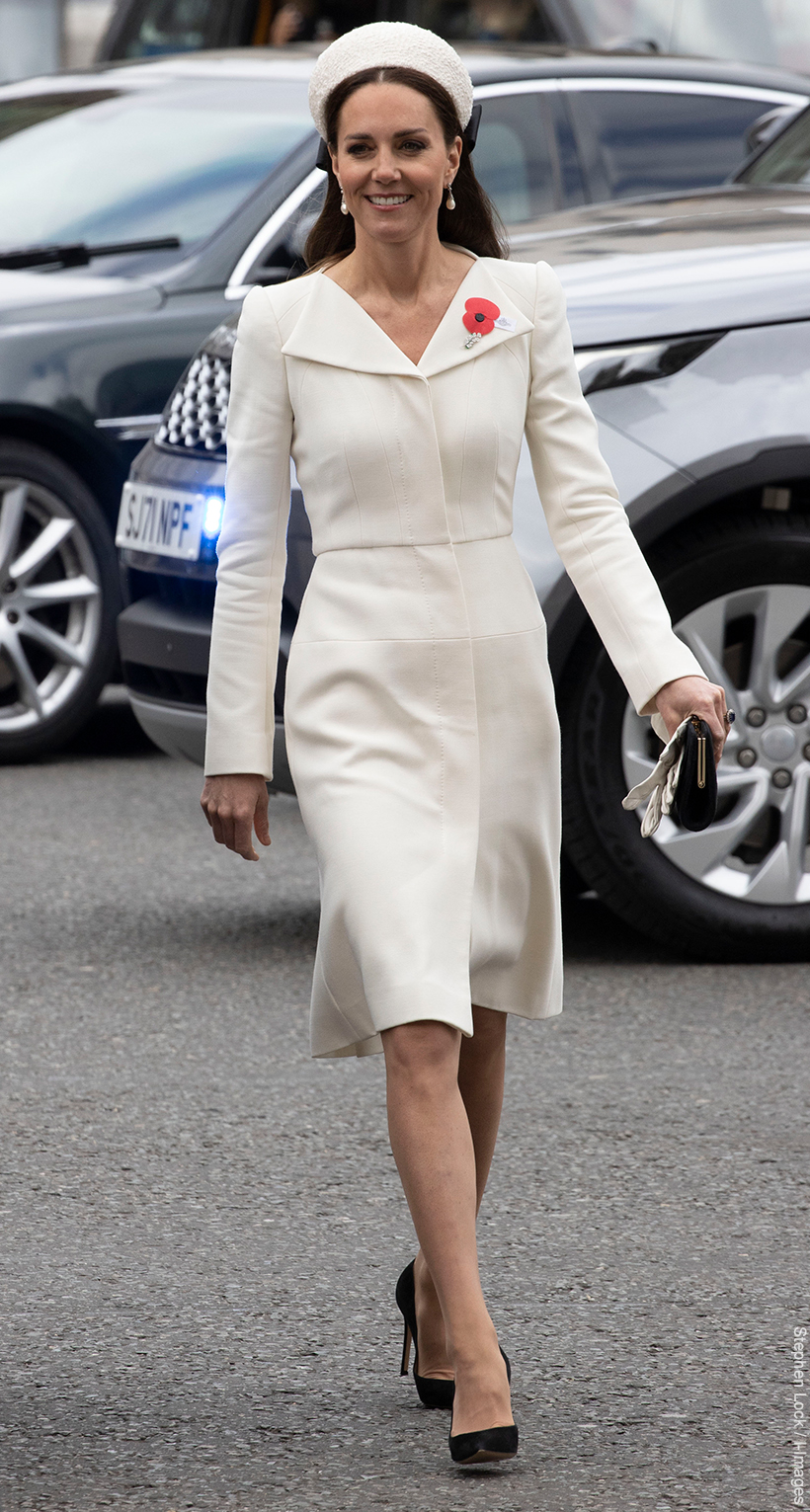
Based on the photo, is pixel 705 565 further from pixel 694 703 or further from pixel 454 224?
pixel 694 703

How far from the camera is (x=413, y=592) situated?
3.18m

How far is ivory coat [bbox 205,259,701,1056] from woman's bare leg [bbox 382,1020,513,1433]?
0.37 feet

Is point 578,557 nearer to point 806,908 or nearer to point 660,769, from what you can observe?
point 660,769

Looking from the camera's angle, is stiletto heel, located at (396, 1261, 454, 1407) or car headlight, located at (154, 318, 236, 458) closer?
stiletto heel, located at (396, 1261, 454, 1407)

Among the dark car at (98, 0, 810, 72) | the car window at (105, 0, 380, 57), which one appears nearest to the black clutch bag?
the dark car at (98, 0, 810, 72)

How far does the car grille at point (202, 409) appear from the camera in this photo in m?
5.87

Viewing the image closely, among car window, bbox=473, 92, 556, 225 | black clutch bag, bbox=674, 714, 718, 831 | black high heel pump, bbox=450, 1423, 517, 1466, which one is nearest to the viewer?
black high heel pump, bbox=450, 1423, 517, 1466

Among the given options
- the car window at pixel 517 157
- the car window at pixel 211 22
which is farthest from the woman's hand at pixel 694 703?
the car window at pixel 211 22

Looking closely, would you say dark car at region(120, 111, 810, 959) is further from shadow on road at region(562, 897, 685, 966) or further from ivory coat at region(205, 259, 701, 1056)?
ivory coat at region(205, 259, 701, 1056)

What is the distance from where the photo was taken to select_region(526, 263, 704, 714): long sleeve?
3.20 metres

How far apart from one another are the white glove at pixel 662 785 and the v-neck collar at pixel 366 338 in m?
0.56

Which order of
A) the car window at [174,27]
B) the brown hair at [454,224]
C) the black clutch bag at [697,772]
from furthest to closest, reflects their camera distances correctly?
the car window at [174,27] < the brown hair at [454,224] < the black clutch bag at [697,772]

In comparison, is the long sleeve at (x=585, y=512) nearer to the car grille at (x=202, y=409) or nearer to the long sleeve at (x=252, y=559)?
the long sleeve at (x=252, y=559)

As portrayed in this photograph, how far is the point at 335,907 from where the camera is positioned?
10.2 ft
